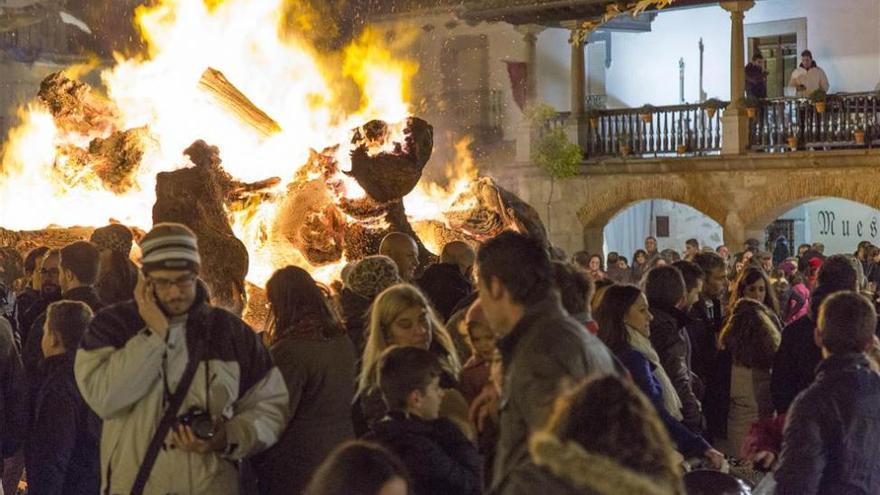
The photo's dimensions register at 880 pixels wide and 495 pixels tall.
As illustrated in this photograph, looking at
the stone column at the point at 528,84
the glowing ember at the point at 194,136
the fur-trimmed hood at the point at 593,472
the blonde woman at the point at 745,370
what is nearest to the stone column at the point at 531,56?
the stone column at the point at 528,84

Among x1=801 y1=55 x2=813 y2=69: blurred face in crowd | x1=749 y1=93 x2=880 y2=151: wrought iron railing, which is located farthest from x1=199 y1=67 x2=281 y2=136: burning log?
x1=801 y1=55 x2=813 y2=69: blurred face in crowd

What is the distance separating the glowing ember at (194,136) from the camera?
15.0 metres

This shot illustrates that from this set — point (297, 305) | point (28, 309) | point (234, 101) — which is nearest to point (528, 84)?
point (234, 101)

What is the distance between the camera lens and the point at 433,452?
4.85 metres

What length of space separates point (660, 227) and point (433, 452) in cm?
2596

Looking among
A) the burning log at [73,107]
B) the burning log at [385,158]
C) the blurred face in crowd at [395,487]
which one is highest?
the burning log at [73,107]

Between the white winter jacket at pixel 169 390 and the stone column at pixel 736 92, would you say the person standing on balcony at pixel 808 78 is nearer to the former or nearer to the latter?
the stone column at pixel 736 92

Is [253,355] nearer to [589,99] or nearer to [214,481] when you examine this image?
[214,481]

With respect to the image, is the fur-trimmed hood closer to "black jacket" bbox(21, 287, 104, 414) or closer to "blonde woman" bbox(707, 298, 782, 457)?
"black jacket" bbox(21, 287, 104, 414)

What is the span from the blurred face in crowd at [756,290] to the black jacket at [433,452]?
4656 millimetres

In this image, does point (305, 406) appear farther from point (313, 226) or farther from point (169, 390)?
point (313, 226)

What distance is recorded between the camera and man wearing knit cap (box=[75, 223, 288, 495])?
16.4 feet

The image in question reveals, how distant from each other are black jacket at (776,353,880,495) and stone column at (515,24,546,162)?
22.9m

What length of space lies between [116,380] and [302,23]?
99.4 feet
